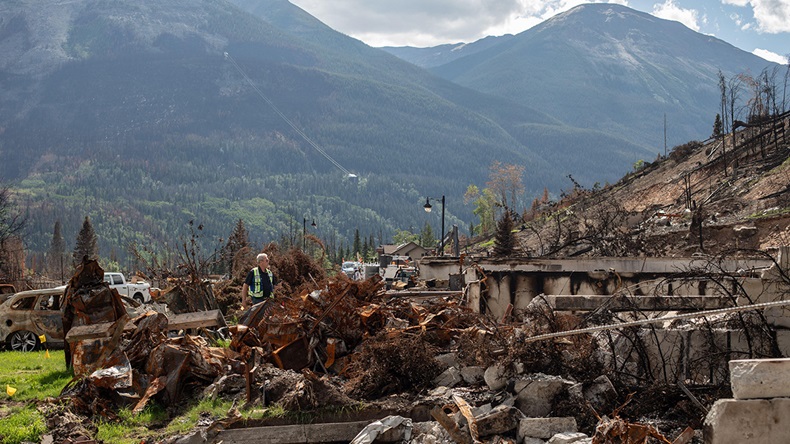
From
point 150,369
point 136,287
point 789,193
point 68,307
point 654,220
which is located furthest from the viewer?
point 654,220

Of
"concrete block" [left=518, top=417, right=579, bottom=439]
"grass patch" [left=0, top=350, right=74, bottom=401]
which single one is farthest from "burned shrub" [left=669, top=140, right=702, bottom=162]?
"concrete block" [left=518, top=417, right=579, bottom=439]

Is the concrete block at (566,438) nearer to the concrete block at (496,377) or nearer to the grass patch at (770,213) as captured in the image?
the concrete block at (496,377)

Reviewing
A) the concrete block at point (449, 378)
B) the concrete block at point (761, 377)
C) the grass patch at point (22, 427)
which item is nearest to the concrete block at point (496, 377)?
the concrete block at point (449, 378)

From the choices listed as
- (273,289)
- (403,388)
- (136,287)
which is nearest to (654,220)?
(136,287)

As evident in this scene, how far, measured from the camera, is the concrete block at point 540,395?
8.58 meters

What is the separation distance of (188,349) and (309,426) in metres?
3.10

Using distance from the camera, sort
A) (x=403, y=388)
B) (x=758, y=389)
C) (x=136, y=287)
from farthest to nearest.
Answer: (x=136, y=287) → (x=403, y=388) → (x=758, y=389)

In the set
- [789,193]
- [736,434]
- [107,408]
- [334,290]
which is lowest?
[107,408]

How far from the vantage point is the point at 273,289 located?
14461mm

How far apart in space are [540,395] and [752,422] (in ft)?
9.29

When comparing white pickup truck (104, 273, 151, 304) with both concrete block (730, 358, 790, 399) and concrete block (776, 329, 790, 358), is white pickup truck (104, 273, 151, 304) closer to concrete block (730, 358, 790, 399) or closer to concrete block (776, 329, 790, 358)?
concrete block (776, 329, 790, 358)

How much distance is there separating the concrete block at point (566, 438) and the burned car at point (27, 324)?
14256 mm

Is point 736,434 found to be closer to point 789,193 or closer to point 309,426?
point 309,426

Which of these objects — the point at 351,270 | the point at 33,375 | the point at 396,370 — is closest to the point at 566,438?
the point at 396,370
